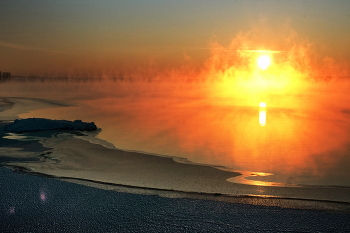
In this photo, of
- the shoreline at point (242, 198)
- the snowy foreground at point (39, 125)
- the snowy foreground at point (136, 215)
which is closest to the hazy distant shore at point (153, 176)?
the shoreline at point (242, 198)

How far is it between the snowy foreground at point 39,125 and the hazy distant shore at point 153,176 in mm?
2326

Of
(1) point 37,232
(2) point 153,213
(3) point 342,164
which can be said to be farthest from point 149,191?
(3) point 342,164

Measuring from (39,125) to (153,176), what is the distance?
25.7ft

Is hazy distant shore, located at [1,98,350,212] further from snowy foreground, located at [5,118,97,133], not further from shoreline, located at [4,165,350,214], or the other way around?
snowy foreground, located at [5,118,97,133]

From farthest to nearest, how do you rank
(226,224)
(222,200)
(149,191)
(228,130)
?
(228,130)
(149,191)
(222,200)
(226,224)

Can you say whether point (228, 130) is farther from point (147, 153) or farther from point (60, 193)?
point (60, 193)

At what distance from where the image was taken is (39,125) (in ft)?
43.1

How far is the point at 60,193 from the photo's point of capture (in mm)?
5660

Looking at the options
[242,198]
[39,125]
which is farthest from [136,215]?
[39,125]

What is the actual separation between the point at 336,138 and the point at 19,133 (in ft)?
42.5

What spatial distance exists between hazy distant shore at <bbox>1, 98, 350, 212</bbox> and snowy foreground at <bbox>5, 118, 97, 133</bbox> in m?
2.33

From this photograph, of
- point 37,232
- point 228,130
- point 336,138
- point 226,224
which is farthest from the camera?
point 228,130

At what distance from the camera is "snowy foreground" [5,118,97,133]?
12.7m

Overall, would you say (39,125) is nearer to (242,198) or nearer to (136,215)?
(136,215)
